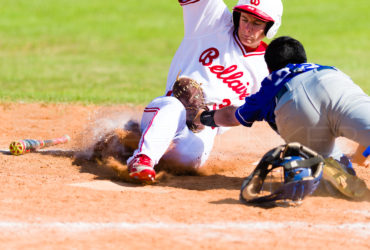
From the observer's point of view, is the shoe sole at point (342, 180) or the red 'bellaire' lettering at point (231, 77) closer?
the shoe sole at point (342, 180)

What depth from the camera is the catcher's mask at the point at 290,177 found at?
13.4 ft

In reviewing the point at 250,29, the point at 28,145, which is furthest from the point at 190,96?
the point at 28,145

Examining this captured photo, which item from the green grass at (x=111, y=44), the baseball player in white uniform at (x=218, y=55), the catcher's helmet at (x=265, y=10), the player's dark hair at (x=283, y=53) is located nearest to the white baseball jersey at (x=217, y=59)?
the baseball player in white uniform at (x=218, y=55)

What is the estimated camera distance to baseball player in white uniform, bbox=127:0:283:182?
17.3ft

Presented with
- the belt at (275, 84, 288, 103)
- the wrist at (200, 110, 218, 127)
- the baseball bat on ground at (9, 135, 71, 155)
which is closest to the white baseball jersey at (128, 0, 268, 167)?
the wrist at (200, 110, 218, 127)

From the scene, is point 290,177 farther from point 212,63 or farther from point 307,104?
point 212,63

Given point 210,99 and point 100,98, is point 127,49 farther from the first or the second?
point 210,99

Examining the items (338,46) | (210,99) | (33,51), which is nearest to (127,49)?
(33,51)

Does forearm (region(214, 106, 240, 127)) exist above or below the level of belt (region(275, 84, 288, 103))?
below

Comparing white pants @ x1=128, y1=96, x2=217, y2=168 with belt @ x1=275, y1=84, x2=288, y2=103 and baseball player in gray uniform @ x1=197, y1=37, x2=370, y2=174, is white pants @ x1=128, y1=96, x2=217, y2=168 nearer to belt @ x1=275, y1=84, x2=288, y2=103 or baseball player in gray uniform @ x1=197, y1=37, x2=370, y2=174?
baseball player in gray uniform @ x1=197, y1=37, x2=370, y2=174

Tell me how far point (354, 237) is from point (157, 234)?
1.19 meters

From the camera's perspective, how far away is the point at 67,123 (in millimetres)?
7539

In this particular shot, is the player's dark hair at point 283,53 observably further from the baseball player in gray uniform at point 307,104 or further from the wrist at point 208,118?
the wrist at point 208,118

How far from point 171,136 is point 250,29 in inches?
49.6
